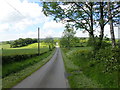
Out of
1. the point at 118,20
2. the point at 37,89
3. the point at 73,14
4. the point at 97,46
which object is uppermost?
the point at 73,14

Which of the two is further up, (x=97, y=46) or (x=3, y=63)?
(x=97, y=46)

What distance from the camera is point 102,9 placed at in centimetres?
1612

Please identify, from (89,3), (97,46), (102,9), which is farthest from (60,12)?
(97,46)

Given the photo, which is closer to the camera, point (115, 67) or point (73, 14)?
point (115, 67)

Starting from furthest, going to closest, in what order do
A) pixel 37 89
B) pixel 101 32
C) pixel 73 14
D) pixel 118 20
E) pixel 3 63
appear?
pixel 73 14 < pixel 101 32 < pixel 118 20 < pixel 3 63 < pixel 37 89

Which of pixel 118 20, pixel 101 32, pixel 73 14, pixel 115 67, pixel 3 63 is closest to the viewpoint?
pixel 115 67

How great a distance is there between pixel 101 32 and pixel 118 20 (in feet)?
7.98

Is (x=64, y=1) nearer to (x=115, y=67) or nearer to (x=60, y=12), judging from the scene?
(x=60, y=12)

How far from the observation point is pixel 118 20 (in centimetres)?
1534

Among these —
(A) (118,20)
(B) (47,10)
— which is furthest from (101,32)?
(B) (47,10)

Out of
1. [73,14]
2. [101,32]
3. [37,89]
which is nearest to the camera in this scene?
[37,89]

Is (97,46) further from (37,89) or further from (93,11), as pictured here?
(37,89)

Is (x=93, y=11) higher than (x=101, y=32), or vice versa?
(x=93, y=11)

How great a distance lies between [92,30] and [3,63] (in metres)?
11.9
